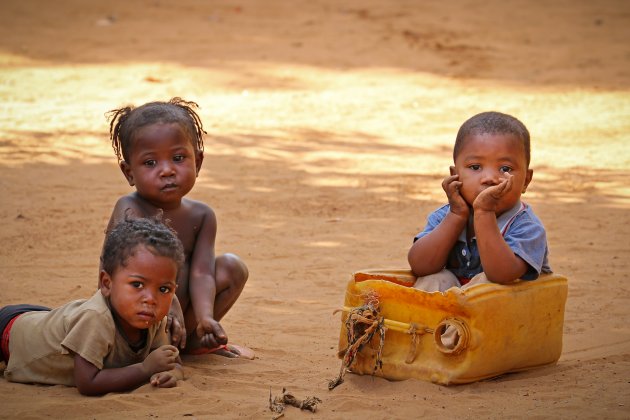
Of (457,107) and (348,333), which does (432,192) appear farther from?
(348,333)

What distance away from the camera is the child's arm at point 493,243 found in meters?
3.89

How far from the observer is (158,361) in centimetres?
390

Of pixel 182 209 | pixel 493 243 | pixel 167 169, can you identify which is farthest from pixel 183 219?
pixel 493 243

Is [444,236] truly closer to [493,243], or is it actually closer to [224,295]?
[493,243]

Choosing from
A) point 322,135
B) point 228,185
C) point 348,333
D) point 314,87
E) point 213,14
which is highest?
point 213,14

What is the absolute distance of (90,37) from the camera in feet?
47.9

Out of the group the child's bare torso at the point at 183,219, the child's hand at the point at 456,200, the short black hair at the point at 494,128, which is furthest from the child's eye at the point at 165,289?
the short black hair at the point at 494,128

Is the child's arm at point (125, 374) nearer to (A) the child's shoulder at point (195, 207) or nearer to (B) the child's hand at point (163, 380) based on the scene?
(B) the child's hand at point (163, 380)

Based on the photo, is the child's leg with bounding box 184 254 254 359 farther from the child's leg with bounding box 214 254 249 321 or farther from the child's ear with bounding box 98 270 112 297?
Result: the child's ear with bounding box 98 270 112 297

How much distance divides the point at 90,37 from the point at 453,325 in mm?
12002

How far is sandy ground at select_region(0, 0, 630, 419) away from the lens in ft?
13.0

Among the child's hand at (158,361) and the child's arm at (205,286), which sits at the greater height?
the child's arm at (205,286)

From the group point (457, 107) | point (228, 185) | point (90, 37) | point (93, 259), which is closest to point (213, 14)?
point (90, 37)

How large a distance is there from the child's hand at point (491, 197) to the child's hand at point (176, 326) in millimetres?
1466
